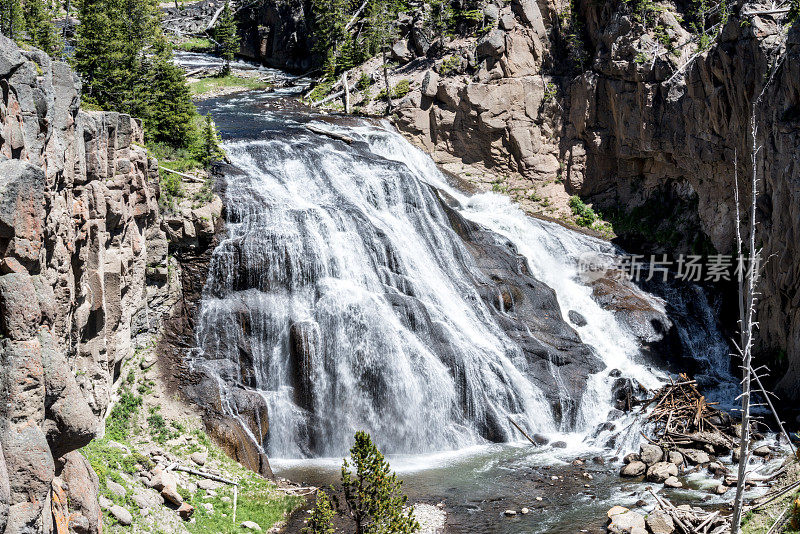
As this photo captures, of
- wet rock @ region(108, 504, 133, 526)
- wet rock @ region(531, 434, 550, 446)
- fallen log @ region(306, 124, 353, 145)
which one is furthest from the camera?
fallen log @ region(306, 124, 353, 145)

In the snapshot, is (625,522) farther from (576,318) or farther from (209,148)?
(209,148)

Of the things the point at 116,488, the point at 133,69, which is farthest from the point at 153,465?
the point at 133,69

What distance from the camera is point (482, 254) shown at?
3119cm

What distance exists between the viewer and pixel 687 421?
23.7 meters

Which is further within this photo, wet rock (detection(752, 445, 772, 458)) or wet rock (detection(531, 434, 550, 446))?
wet rock (detection(531, 434, 550, 446))

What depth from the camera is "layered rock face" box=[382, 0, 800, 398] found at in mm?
26250

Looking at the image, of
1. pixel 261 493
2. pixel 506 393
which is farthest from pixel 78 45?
pixel 506 393

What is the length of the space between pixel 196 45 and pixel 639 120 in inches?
1860

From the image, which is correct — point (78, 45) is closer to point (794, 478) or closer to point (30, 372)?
point (30, 372)

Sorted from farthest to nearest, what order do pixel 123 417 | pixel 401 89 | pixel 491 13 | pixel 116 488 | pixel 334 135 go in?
1. pixel 401 89
2. pixel 491 13
3. pixel 334 135
4. pixel 123 417
5. pixel 116 488

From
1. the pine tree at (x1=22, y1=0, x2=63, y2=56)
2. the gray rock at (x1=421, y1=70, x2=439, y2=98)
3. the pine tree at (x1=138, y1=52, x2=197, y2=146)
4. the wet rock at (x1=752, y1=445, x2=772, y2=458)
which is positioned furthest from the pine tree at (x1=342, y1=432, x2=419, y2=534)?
the gray rock at (x1=421, y1=70, x2=439, y2=98)

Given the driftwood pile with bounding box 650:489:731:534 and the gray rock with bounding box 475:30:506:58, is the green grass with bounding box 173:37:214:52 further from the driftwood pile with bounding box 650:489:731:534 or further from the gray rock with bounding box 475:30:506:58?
the driftwood pile with bounding box 650:489:731:534

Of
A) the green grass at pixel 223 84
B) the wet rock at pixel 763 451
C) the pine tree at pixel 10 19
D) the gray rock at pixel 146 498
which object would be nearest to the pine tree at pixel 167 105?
the pine tree at pixel 10 19

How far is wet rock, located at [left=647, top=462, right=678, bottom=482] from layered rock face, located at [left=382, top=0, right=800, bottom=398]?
7259 millimetres
